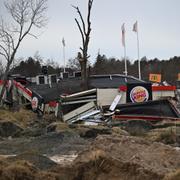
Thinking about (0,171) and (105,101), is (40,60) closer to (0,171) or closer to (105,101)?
(105,101)

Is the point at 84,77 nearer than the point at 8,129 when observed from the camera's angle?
No

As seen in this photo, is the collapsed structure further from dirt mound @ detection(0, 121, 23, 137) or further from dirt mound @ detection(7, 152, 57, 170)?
dirt mound @ detection(7, 152, 57, 170)

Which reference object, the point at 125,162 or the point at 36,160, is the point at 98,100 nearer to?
the point at 36,160

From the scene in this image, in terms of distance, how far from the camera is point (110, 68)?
96.9m

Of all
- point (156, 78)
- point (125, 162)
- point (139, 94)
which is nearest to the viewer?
point (125, 162)

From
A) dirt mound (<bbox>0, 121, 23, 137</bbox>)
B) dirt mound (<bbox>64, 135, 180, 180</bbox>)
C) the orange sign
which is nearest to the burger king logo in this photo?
the orange sign

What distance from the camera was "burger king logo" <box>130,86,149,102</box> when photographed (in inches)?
1128

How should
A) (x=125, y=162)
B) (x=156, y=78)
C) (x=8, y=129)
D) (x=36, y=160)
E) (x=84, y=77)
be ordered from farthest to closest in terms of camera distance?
(x=156, y=78), (x=84, y=77), (x=8, y=129), (x=36, y=160), (x=125, y=162)

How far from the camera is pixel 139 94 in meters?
28.9

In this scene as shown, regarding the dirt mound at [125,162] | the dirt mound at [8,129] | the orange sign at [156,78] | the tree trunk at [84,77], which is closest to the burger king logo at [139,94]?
the tree trunk at [84,77]

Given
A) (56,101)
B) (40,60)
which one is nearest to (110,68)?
(40,60)

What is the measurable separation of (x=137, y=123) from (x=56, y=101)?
29.4ft

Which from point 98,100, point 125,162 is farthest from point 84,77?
point 125,162

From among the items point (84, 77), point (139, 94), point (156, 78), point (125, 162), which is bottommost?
point (125, 162)
